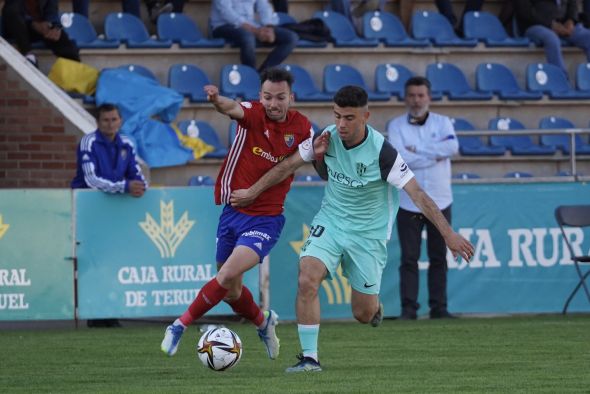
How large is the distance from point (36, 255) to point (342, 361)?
4.62m

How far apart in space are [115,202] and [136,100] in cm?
304

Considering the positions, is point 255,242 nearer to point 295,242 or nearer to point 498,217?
point 295,242

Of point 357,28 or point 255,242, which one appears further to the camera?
point 357,28

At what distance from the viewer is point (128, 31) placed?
1734cm

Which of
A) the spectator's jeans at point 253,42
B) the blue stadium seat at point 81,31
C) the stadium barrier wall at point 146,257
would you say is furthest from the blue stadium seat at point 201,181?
the blue stadium seat at point 81,31

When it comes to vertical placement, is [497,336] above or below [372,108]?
below

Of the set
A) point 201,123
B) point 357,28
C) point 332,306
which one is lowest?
point 332,306

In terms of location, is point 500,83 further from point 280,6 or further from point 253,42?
point 253,42

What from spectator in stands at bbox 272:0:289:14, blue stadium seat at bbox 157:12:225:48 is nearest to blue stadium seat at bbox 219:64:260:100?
Answer: blue stadium seat at bbox 157:12:225:48

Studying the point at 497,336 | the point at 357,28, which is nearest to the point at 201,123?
the point at 357,28

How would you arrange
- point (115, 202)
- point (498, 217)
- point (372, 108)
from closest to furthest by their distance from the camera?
1. point (115, 202)
2. point (498, 217)
3. point (372, 108)

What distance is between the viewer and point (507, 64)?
19469mm

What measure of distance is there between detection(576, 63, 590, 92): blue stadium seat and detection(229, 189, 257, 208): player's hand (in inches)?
421

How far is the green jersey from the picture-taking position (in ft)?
29.4
